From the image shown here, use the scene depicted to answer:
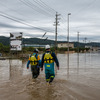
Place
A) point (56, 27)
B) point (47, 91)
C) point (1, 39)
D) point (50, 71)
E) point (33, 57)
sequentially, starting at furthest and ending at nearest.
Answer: point (1, 39) < point (56, 27) < point (33, 57) < point (50, 71) < point (47, 91)

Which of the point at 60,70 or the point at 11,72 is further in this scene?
the point at 60,70

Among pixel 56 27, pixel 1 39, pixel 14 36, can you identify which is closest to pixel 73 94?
pixel 14 36

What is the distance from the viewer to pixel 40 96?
A: 5.12 metres

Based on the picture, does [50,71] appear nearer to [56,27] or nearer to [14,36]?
[14,36]

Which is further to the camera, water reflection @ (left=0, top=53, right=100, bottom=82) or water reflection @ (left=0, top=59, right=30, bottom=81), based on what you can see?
water reflection @ (left=0, top=53, right=100, bottom=82)

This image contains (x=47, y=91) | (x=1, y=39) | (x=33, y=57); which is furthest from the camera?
(x=1, y=39)

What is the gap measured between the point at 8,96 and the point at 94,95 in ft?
9.63

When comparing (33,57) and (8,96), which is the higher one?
(33,57)

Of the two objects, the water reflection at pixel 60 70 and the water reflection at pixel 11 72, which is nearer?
the water reflection at pixel 11 72

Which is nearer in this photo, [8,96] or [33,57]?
[8,96]

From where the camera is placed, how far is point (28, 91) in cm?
577

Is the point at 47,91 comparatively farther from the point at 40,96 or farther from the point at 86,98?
the point at 86,98

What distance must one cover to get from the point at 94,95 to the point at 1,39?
318 feet

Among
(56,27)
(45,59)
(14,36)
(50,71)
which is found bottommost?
(50,71)
